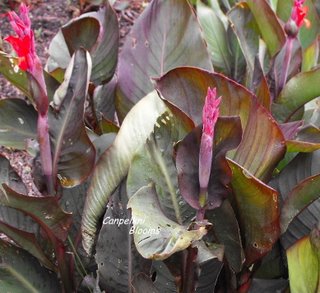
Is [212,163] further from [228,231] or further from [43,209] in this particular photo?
[43,209]

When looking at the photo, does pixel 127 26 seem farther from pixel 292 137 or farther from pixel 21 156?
pixel 292 137

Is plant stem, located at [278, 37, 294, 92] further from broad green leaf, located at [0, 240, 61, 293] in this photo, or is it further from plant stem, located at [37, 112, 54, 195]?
broad green leaf, located at [0, 240, 61, 293]

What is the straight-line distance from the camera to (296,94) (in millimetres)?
1514

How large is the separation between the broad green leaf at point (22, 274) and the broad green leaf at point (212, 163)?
51 centimetres

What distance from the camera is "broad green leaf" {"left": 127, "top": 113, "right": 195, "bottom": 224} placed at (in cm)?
126

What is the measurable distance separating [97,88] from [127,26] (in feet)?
5.67

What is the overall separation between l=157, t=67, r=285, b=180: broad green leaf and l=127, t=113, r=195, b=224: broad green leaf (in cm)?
9

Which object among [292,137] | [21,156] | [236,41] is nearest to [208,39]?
[236,41]

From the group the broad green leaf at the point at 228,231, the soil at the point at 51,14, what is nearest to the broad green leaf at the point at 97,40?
the broad green leaf at the point at 228,231

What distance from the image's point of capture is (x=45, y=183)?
130 cm

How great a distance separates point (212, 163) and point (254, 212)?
0.61ft

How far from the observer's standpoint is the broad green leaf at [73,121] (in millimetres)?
1277

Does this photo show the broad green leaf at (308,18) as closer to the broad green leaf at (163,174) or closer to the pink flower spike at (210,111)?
the broad green leaf at (163,174)

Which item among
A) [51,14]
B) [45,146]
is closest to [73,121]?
[45,146]
